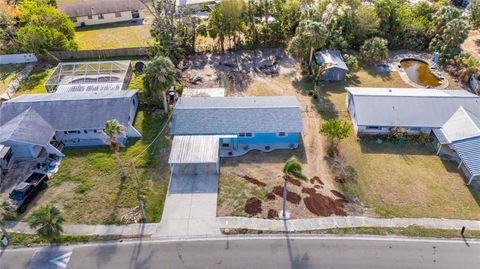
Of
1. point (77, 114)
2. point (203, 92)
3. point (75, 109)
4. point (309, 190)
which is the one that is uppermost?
point (75, 109)

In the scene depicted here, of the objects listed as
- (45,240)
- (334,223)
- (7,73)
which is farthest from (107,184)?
(7,73)

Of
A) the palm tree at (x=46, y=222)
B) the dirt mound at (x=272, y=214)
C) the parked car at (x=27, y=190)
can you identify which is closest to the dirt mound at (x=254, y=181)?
the dirt mound at (x=272, y=214)

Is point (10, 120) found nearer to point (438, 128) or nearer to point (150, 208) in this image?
point (150, 208)

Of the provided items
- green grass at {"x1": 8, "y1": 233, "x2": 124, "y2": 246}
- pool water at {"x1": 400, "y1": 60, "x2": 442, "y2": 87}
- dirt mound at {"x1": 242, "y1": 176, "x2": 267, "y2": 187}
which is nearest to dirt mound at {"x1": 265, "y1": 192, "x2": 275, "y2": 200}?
dirt mound at {"x1": 242, "y1": 176, "x2": 267, "y2": 187}

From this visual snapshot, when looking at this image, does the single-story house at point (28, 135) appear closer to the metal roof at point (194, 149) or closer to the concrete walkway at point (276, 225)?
the concrete walkway at point (276, 225)

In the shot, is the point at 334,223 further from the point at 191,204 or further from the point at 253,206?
the point at 191,204

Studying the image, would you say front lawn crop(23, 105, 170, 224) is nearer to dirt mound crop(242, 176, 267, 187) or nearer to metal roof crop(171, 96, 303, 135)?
metal roof crop(171, 96, 303, 135)
